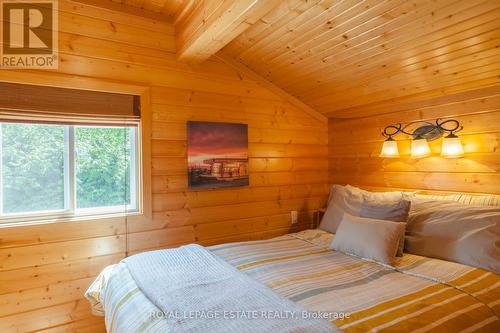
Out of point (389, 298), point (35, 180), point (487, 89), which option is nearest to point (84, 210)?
point (35, 180)

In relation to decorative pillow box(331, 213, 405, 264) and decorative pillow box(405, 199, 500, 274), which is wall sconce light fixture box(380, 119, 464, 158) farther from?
decorative pillow box(331, 213, 405, 264)

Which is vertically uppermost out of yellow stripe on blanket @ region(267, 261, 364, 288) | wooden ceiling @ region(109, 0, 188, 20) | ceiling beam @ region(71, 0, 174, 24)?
wooden ceiling @ region(109, 0, 188, 20)

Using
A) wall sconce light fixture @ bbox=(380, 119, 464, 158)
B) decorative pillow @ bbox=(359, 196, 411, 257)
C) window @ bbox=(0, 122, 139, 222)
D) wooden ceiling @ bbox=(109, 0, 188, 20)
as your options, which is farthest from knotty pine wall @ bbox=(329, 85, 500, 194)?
window @ bbox=(0, 122, 139, 222)

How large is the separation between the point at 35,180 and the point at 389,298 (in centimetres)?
226

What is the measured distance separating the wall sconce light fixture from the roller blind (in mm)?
2129

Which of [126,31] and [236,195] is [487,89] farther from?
[126,31]

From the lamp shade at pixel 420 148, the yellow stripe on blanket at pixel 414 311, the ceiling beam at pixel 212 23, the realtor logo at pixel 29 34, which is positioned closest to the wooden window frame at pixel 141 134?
the realtor logo at pixel 29 34

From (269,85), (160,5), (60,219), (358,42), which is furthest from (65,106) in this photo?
(358,42)

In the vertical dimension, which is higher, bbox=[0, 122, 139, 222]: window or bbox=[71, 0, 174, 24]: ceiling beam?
bbox=[71, 0, 174, 24]: ceiling beam

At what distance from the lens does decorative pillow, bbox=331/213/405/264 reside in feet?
6.08

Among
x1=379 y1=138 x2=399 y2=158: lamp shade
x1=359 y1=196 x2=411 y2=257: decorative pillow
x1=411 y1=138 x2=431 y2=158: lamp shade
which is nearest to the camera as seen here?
x1=359 y1=196 x2=411 y2=257: decorative pillow

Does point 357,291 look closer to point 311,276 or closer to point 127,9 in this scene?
point 311,276

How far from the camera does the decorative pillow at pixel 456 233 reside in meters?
1.72

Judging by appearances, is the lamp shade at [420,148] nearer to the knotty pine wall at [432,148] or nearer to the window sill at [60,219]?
the knotty pine wall at [432,148]
